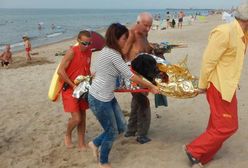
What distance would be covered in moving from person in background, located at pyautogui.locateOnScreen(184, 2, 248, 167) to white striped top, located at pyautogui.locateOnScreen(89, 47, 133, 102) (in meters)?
0.96

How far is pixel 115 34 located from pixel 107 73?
0.46 metres

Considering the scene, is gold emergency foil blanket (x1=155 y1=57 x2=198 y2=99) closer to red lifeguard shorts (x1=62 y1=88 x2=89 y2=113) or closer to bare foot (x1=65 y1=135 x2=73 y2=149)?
red lifeguard shorts (x1=62 y1=88 x2=89 y2=113)

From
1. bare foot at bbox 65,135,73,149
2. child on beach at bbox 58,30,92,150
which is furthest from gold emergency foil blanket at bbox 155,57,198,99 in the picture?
bare foot at bbox 65,135,73,149

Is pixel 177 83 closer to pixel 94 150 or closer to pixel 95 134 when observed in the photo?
pixel 94 150

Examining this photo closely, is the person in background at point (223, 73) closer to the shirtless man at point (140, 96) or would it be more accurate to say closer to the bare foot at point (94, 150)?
the shirtless man at point (140, 96)

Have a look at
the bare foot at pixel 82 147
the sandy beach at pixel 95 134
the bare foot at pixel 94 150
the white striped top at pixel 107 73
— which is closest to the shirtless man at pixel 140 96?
the sandy beach at pixel 95 134

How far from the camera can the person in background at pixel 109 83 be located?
183 inches

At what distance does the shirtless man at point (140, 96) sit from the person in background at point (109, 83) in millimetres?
885

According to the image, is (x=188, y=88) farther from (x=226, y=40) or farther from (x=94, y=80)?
(x=94, y=80)

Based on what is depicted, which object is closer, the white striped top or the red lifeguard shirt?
the white striped top

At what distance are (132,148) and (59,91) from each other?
4.27 feet

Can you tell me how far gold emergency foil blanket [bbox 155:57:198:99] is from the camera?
512cm

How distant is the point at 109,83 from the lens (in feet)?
15.8

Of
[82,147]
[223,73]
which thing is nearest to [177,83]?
[223,73]
